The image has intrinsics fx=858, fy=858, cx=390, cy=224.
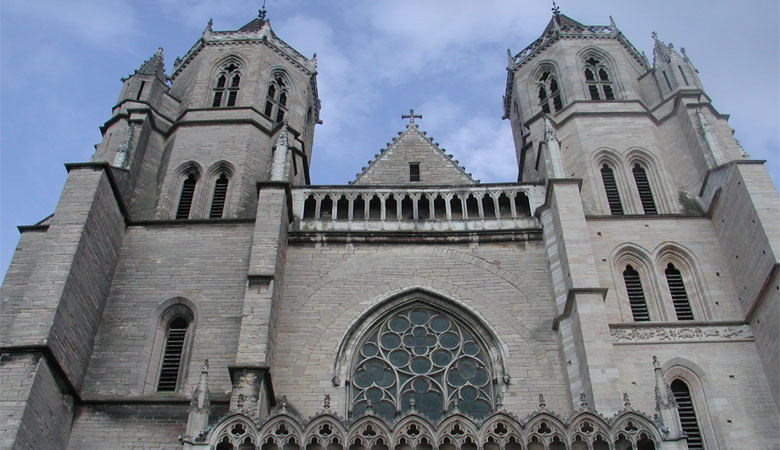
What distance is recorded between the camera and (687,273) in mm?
16922

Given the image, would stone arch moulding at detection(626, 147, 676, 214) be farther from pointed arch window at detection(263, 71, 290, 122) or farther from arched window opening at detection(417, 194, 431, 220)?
pointed arch window at detection(263, 71, 290, 122)

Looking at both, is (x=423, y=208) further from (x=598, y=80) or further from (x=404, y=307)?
(x=598, y=80)

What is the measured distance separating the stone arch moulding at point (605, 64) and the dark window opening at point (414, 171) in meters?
4.84

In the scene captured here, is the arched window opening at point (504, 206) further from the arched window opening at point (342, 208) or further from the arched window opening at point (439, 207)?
the arched window opening at point (342, 208)

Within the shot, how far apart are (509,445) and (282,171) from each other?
9.05 m

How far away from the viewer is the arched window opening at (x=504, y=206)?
18.8 meters

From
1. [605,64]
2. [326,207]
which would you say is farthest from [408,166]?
[605,64]

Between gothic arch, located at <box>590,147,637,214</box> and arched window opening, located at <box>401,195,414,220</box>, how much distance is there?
161 inches

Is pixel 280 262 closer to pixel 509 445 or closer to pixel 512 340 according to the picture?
pixel 512 340

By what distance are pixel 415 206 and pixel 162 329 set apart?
19.4 ft

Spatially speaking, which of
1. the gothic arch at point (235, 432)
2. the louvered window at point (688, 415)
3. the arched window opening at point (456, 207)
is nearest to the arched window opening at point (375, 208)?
the arched window opening at point (456, 207)

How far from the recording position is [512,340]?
15.9 m

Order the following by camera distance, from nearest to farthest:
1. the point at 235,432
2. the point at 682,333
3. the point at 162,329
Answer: the point at 235,432 → the point at 682,333 → the point at 162,329

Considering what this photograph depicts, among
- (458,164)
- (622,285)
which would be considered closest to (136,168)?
(458,164)
